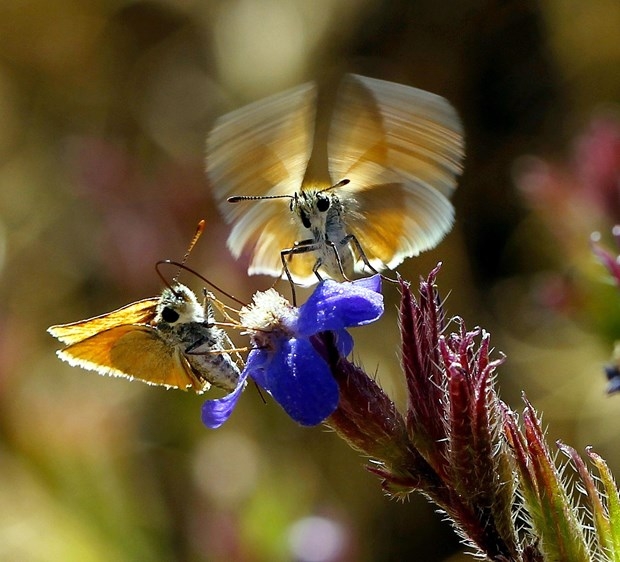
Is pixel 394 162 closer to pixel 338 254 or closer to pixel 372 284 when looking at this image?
pixel 338 254

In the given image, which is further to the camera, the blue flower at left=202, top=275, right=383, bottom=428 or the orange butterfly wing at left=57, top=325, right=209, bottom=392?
the orange butterfly wing at left=57, top=325, right=209, bottom=392

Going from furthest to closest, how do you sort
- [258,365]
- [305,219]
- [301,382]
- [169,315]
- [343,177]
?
[343,177], [305,219], [169,315], [258,365], [301,382]

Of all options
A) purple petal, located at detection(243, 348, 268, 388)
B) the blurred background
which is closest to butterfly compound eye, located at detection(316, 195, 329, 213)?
purple petal, located at detection(243, 348, 268, 388)

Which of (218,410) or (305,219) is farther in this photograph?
(305,219)

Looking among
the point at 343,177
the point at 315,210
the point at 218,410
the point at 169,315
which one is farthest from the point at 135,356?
the point at 343,177

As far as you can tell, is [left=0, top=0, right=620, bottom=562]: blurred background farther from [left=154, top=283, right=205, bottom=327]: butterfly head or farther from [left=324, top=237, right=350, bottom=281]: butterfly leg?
[left=154, top=283, right=205, bottom=327]: butterfly head

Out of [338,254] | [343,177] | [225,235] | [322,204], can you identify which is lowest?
[338,254]
